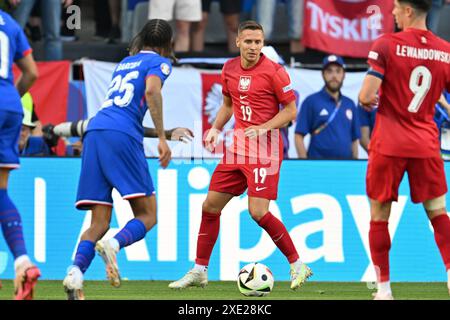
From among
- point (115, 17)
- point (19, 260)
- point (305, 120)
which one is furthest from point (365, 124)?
point (19, 260)

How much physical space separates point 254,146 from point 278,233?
2.56 ft

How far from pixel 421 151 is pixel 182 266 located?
4182mm

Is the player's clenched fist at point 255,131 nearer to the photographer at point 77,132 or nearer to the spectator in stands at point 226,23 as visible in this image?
the photographer at point 77,132

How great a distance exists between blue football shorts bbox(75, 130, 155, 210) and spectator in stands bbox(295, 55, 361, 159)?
498 cm

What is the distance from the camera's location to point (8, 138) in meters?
8.72

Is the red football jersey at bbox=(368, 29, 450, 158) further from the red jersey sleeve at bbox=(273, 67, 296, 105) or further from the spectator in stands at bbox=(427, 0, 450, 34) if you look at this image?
the spectator in stands at bbox=(427, 0, 450, 34)

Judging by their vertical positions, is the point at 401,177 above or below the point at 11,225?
above

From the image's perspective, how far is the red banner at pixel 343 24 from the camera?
52.9 ft

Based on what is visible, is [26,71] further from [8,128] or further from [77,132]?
[77,132]

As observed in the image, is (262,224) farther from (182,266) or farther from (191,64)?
(191,64)

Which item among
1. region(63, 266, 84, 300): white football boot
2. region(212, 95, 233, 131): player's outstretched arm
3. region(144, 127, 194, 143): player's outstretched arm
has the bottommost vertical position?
region(63, 266, 84, 300): white football boot

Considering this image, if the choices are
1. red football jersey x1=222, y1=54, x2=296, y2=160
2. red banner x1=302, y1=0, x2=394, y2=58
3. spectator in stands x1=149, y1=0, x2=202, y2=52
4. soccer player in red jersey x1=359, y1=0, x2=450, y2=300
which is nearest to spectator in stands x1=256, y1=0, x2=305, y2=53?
red banner x1=302, y1=0, x2=394, y2=58

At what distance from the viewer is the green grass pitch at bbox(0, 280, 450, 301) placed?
1012 centimetres

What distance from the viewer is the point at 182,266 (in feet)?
41.6
